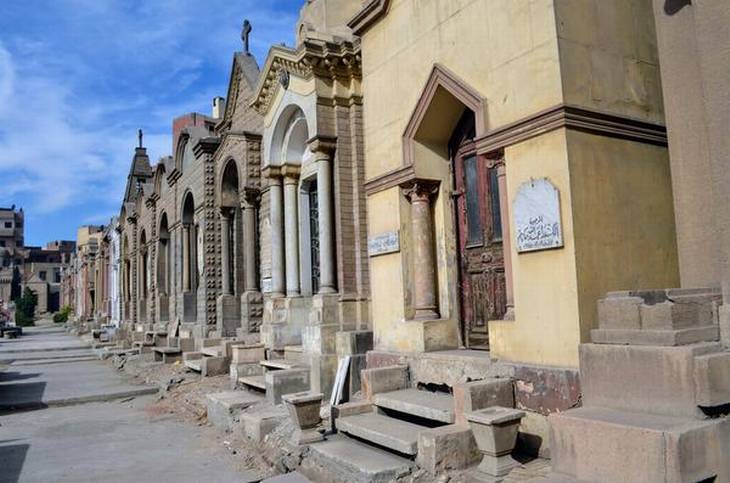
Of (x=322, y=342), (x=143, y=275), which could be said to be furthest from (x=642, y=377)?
(x=143, y=275)

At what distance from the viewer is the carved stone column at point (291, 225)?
1112cm

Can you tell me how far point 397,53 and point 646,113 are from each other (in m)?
3.14

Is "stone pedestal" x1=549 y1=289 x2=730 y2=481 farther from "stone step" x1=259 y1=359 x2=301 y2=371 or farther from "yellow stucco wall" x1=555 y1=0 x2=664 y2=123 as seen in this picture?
"stone step" x1=259 y1=359 x2=301 y2=371

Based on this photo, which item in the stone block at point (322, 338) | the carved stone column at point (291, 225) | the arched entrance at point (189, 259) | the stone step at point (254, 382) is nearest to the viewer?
the stone block at point (322, 338)

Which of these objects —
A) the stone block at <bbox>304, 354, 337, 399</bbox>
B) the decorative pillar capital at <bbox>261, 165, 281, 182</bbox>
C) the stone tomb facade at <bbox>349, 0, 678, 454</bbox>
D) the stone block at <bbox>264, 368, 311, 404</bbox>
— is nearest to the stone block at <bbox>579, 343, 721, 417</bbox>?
the stone tomb facade at <bbox>349, 0, 678, 454</bbox>

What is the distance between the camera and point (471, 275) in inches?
283

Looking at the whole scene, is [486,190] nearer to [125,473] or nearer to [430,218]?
[430,218]

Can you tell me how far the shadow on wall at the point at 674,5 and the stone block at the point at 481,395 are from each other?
3761mm

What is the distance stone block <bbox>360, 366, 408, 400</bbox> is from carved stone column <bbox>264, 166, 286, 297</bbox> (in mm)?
4949

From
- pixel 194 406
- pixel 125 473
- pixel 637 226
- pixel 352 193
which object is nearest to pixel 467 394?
pixel 637 226

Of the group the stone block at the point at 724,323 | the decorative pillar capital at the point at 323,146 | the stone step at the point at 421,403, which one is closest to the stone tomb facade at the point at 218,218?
the decorative pillar capital at the point at 323,146

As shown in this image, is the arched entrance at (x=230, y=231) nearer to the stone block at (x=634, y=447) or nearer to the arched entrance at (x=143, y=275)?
the arched entrance at (x=143, y=275)

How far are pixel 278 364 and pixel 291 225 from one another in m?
2.64

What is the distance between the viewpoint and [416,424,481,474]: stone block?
193 inches
